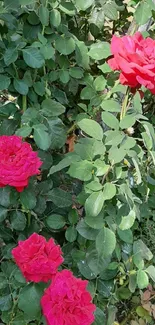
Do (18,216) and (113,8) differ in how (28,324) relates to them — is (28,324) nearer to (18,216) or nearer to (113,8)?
(18,216)

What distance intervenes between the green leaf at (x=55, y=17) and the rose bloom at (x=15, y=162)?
0.39 metres

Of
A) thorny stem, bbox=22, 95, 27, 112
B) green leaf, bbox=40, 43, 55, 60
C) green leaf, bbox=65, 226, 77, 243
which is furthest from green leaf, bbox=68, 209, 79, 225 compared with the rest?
green leaf, bbox=40, 43, 55, 60

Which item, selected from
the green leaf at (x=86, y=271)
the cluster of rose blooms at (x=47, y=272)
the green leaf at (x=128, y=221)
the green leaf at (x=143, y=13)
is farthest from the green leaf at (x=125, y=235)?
the green leaf at (x=143, y=13)

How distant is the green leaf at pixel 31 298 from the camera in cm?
131

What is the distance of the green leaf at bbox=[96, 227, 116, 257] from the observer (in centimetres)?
138

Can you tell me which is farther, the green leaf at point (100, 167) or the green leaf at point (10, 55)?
the green leaf at point (10, 55)

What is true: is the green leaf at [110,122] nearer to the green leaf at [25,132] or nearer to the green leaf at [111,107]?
the green leaf at [111,107]

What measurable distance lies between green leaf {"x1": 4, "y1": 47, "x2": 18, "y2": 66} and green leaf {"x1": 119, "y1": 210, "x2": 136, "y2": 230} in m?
0.55

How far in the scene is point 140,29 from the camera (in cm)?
172

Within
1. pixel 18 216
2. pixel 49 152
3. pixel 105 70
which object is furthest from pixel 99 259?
pixel 105 70

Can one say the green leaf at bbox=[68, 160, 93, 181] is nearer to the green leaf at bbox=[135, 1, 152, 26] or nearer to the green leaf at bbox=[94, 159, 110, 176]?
the green leaf at bbox=[94, 159, 110, 176]

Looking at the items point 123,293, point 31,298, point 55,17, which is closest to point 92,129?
point 55,17

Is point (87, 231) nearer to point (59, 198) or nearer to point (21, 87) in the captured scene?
point (59, 198)

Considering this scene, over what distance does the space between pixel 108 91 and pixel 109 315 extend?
2.36ft
